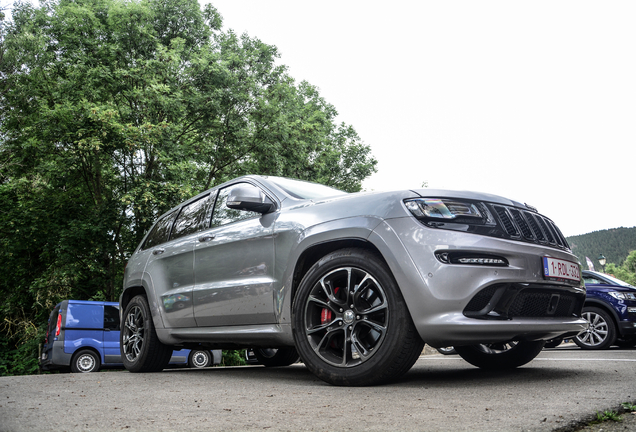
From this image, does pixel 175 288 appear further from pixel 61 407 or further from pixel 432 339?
pixel 432 339

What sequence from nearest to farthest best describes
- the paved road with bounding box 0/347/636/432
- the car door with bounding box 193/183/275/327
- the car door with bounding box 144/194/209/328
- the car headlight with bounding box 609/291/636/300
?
the paved road with bounding box 0/347/636/432 → the car door with bounding box 193/183/275/327 → the car door with bounding box 144/194/209/328 → the car headlight with bounding box 609/291/636/300

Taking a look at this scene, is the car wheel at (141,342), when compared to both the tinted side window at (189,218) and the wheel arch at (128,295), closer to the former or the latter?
the wheel arch at (128,295)

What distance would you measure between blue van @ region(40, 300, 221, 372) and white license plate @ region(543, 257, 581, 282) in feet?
37.8

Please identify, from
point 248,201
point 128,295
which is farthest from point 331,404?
point 128,295

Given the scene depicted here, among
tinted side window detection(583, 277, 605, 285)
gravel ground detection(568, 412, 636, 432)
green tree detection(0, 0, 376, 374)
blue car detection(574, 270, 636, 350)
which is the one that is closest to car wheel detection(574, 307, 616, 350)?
blue car detection(574, 270, 636, 350)

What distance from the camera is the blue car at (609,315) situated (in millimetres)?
9258

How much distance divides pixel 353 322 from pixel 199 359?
11.9 m

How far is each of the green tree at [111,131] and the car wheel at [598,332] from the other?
385 inches

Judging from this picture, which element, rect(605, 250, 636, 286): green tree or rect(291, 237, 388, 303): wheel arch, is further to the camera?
rect(605, 250, 636, 286): green tree

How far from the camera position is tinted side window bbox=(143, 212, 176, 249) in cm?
582

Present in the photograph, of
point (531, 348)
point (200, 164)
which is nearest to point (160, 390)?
point (531, 348)

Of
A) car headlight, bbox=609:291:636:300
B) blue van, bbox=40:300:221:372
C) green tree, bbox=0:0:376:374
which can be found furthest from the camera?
green tree, bbox=0:0:376:374

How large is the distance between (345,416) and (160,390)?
1.80m

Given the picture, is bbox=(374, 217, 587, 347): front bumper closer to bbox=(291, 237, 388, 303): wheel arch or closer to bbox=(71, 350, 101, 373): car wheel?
bbox=(291, 237, 388, 303): wheel arch
